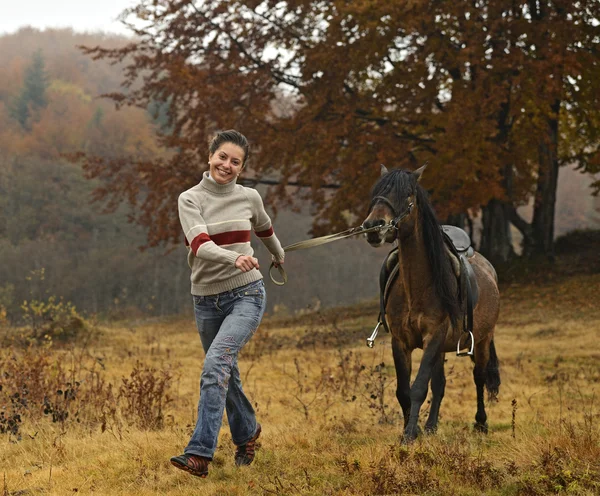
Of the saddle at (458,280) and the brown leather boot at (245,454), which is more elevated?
the saddle at (458,280)

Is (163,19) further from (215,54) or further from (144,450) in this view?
(144,450)

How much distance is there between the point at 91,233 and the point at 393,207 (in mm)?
49394

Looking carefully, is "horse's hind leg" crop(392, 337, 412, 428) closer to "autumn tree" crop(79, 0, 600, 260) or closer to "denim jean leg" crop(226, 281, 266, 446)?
"denim jean leg" crop(226, 281, 266, 446)

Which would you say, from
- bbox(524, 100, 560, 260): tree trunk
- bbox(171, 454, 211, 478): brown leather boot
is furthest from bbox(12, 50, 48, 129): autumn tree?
bbox(171, 454, 211, 478): brown leather boot

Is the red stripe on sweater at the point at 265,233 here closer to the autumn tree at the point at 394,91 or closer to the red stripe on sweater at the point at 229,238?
the red stripe on sweater at the point at 229,238

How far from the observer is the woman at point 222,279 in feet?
14.8

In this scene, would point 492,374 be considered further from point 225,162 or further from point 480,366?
point 225,162

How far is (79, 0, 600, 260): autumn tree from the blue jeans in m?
13.1

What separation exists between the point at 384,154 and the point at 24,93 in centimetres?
6540

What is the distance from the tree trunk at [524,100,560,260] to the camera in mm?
21656

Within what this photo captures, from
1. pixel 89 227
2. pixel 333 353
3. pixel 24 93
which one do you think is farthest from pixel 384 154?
pixel 24 93

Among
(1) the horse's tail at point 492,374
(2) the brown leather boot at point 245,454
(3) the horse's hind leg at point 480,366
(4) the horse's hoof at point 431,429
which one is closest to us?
(2) the brown leather boot at point 245,454

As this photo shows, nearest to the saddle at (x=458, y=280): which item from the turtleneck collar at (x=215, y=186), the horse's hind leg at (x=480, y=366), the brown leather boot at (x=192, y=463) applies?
the horse's hind leg at (x=480, y=366)

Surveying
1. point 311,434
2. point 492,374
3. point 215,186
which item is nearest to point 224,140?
point 215,186
